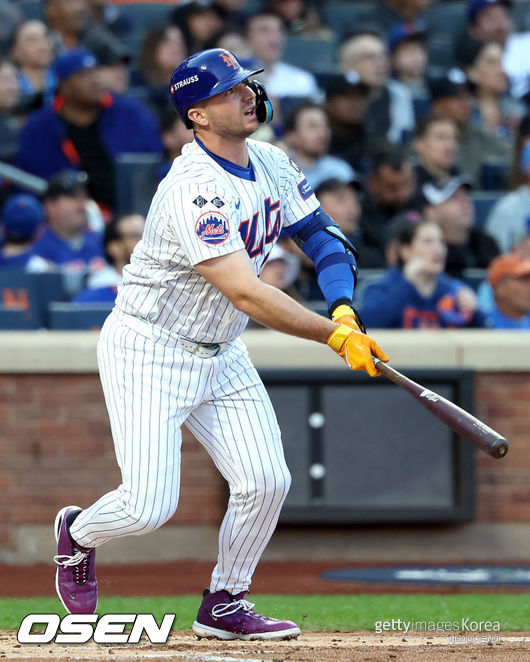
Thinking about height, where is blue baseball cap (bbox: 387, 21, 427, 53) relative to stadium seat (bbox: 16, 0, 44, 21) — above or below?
below

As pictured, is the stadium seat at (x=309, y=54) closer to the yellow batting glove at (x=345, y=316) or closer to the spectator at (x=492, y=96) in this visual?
the spectator at (x=492, y=96)

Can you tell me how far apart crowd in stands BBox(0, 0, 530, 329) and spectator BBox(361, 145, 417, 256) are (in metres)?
0.01

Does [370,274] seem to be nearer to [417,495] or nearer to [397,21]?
[417,495]

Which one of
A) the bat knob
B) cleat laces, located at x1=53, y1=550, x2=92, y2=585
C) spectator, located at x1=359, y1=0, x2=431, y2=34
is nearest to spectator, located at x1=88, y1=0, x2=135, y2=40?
spectator, located at x1=359, y1=0, x2=431, y2=34

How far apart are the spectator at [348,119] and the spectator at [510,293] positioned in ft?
5.88

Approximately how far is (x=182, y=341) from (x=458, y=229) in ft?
13.6

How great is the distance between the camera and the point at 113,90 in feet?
28.6

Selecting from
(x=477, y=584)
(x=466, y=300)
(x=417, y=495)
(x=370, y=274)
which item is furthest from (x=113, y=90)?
(x=477, y=584)

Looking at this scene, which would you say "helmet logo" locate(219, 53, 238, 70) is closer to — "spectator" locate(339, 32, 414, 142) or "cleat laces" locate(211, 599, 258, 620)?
"cleat laces" locate(211, 599, 258, 620)

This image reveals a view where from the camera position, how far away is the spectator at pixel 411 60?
9555 mm

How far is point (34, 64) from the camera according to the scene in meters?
8.95

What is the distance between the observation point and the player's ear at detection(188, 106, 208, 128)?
3.86 m

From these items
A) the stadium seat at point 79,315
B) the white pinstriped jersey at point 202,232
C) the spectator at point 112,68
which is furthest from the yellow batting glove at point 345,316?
the spectator at point 112,68

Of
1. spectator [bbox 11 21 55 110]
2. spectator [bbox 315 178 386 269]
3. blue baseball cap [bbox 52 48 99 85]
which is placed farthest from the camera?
spectator [bbox 11 21 55 110]
